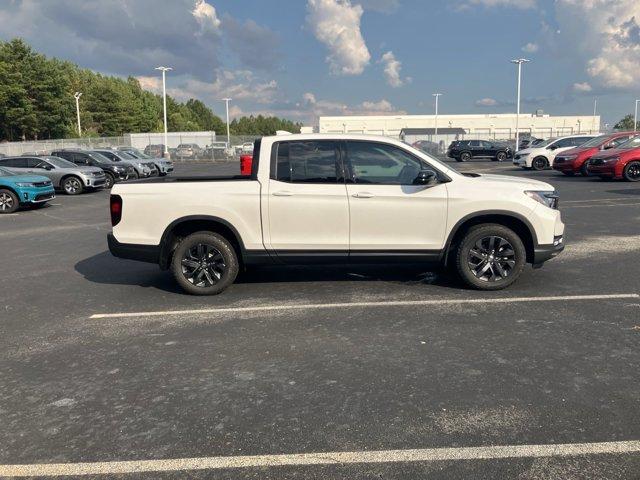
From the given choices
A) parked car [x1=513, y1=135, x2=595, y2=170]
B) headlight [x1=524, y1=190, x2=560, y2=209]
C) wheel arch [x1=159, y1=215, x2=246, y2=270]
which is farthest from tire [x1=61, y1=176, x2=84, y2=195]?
parked car [x1=513, y1=135, x2=595, y2=170]

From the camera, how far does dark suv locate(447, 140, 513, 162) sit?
135 ft

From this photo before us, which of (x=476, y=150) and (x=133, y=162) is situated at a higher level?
(x=476, y=150)

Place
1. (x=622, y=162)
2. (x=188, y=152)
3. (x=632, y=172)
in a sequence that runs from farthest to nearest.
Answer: (x=188, y=152)
(x=632, y=172)
(x=622, y=162)

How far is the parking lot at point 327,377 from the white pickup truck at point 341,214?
0.45 m

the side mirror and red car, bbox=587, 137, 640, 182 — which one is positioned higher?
red car, bbox=587, 137, 640, 182

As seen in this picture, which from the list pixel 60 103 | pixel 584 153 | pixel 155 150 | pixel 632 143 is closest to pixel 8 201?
pixel 632 143

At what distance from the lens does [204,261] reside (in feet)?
20.6

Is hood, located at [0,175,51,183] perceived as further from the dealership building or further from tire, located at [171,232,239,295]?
the dealership building

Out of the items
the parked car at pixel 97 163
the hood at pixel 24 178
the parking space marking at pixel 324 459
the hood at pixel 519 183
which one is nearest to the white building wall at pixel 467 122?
the parked car at pixel 97 163

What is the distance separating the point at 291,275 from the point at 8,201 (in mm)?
11660

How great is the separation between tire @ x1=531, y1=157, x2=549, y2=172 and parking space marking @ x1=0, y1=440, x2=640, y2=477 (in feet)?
87.0

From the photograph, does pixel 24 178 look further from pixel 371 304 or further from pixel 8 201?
pixel 371 304

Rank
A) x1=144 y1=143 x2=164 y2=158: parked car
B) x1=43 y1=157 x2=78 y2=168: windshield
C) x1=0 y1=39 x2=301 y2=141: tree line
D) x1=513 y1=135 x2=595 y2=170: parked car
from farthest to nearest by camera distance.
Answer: x1=0 y1=39 x2=301 y2=141: tree line < x1=144 y1=143 x2=164 y2=158: parked car < x1=513 y1=135 x2=595 y2=170: parked car < x1=43 y1=157 x2=78 y2=168: windshield

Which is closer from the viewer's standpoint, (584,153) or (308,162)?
(308,162)
